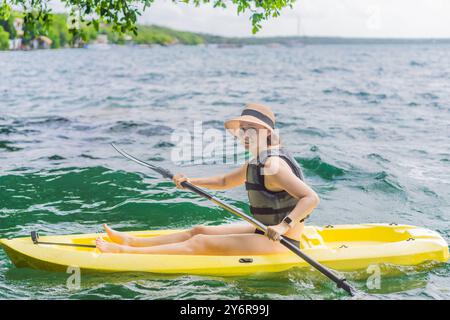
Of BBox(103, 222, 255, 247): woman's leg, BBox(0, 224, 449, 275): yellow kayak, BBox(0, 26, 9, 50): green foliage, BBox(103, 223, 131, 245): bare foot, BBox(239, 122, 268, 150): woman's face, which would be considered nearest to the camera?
BBox(239, 122, 268, 150): woman's face

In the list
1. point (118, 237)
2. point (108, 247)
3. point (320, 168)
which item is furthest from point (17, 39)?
point (108, 247)

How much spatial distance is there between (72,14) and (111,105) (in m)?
11.6

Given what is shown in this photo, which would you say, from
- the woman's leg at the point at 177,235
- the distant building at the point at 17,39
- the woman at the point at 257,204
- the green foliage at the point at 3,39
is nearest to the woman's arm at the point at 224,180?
the woman at the point at 257,204

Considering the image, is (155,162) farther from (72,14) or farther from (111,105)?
(111,105)

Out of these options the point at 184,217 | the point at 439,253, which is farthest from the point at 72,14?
the point at 439,253

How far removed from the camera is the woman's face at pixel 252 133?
192 inches

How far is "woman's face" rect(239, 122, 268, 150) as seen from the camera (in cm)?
487

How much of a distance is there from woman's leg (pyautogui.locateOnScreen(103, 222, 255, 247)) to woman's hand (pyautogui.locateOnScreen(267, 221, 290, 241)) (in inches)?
22.2

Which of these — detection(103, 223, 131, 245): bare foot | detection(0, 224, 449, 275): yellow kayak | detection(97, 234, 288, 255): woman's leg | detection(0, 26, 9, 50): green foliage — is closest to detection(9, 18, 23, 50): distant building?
detection(0, 26, 9, 50): green foliage

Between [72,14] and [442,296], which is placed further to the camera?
[72,14]

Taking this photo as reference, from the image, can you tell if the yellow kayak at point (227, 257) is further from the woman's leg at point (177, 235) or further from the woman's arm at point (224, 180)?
the woman's arm at point (224, 180)

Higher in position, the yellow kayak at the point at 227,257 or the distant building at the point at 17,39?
the distant building at the point at 17,39

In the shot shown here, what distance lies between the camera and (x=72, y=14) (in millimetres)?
9047

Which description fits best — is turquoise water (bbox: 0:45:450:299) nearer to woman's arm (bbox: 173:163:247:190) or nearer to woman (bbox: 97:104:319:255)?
woman (bbox: 97:104:319:255)
